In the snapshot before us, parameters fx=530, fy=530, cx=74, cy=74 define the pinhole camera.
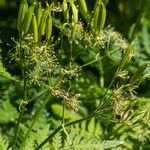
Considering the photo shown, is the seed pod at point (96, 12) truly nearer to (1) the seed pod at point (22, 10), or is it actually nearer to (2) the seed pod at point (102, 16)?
(2) the seed pod at point (102, 16)

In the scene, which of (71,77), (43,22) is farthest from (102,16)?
(71,77)

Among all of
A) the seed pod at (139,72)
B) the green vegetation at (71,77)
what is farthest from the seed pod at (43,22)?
the seed pod at (139,72)

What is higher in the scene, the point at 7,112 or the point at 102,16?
the point at 102,16

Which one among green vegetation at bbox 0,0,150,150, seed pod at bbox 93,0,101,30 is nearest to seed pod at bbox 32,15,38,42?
green vegetation at bbox 0,0,150,150

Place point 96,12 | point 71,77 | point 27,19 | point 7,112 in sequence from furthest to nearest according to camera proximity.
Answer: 1. point 71,77
2. point 7,112
3. point 96,12
4. point 27,19

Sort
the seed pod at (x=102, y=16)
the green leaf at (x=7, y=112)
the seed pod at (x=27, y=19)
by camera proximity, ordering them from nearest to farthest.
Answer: the seed pod at (x=27, y=19), the seed pod at (x=102, y=16), the green leaf at (x=7, y=112)

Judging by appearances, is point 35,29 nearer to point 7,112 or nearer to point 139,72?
point 139,72

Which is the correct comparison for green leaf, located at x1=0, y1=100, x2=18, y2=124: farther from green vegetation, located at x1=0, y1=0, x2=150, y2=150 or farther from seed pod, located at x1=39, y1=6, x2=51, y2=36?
seed pod, located at x1=39, y1=6, x2=51, y2=36

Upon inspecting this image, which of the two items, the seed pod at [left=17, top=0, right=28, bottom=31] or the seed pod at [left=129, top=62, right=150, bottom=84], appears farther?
the seed pod at [left=129, top=62, right=150, bottom=84]

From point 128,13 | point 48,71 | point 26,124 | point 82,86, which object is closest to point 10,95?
point 26,124
